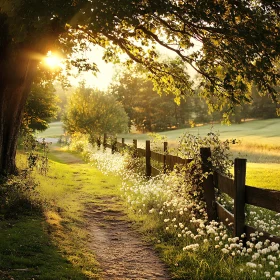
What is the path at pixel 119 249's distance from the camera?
5828mm

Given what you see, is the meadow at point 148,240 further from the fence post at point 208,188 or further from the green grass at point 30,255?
the fence post at point 208,188

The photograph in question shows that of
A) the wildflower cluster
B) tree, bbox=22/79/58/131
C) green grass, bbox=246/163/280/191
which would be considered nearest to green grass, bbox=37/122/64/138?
tree, bbox=22/79/58/131

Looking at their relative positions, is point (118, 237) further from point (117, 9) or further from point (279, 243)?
point (117, 9)

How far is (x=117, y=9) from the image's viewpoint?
6.53m

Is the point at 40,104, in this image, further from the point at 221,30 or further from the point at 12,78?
the point at 221,30

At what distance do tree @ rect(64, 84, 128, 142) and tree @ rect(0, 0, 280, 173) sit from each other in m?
35.2

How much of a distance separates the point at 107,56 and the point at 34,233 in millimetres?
10588

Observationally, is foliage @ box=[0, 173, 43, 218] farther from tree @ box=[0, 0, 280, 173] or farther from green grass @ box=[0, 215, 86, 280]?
tree @ box=[0, 0, 280, 173]

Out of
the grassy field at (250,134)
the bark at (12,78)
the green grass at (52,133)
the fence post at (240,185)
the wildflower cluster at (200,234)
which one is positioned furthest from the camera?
the green grass at (52,133)

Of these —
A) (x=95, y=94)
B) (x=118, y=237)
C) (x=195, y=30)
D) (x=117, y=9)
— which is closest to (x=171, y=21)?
(x=195, y=30)

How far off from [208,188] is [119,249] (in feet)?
8.02

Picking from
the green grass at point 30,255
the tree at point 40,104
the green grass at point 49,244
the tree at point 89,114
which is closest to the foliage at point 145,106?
the tree at point 89,114

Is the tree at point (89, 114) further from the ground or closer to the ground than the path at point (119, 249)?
further from the ground

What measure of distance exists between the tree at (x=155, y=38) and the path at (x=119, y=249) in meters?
4.41
